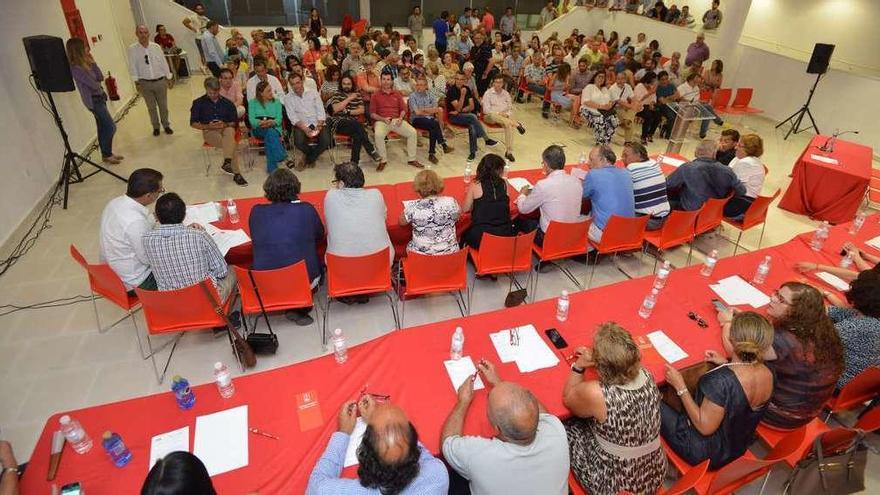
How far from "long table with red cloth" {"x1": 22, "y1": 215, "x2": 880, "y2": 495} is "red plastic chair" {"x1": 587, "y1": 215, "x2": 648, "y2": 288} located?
96 centimetres

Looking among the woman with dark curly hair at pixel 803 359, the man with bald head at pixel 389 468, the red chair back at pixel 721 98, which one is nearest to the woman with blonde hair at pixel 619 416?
the man with bald head at pixel 389 468

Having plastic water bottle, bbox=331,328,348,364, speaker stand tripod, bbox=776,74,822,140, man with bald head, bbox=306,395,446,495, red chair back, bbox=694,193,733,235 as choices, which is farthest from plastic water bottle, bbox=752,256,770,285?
speaker stand tripod, bbox=776,74,822,140

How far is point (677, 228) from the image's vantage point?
14.6 ft

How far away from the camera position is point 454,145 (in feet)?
26.4

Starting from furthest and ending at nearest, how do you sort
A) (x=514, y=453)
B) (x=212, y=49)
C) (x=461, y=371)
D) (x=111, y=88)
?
(x=212, y=49)
(x=111, y=88)
(x=461, y=371)
(x=514, y=453)

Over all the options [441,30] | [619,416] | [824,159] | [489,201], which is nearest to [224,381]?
[619,416]

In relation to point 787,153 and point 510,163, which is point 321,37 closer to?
point 510,163

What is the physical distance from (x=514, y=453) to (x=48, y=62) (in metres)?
6.07

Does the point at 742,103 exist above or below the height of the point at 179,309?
above

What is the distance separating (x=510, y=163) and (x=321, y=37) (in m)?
6.37

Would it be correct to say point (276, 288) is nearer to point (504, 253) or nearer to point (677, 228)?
point (504, 253)

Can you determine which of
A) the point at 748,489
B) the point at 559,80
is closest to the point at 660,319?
the point at 748,489

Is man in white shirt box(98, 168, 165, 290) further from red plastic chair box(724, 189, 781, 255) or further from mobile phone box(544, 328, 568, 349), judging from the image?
red plastic chair box(724, 189, 781, 255)

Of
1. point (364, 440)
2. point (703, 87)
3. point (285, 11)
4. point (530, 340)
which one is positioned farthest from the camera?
point (285, 11)
